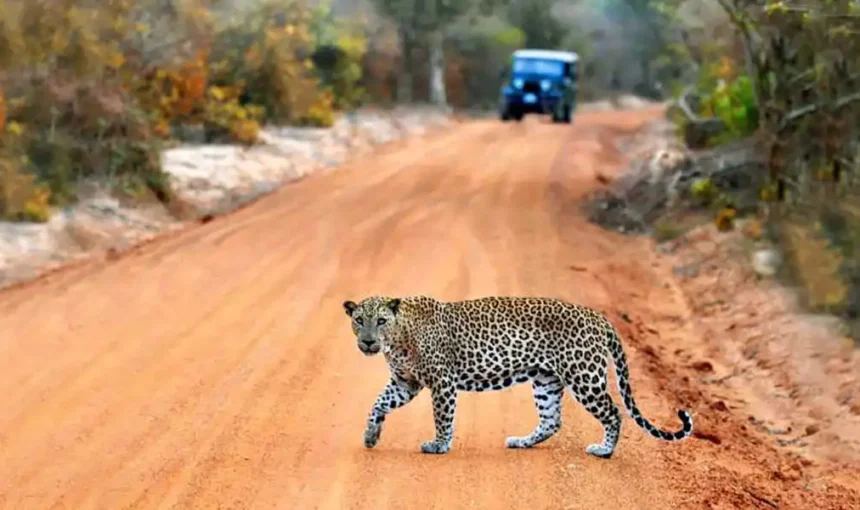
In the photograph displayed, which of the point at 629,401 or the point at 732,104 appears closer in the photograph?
the point at 629,401

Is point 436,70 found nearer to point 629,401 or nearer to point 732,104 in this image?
point 732,104

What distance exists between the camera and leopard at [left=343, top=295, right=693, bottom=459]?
9.11 meters

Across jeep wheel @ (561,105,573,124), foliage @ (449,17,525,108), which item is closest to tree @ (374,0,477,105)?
foliage @ (449,17,525,108)

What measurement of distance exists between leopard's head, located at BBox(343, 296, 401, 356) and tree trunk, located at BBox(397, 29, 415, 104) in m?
46.2

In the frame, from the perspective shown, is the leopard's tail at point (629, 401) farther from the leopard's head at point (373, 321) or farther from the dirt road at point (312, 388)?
the leopard's head at point (373, 321)

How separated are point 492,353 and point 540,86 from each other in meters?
38.3

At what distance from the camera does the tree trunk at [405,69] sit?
181 ft

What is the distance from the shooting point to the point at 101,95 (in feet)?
71.0

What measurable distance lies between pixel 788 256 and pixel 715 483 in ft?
24.7

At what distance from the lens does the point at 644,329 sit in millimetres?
14914

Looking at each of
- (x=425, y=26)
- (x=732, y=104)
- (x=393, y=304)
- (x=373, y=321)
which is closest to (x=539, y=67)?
(x=425, y=26)

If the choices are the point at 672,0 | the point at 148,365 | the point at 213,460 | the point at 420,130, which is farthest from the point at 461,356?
the point at 420,130

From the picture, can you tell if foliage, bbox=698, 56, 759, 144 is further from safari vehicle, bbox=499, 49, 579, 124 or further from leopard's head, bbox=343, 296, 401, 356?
safari vehicle, bbox=499, 49, 579, 124

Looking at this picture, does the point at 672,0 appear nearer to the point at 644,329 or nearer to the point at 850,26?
the point at 850,26
